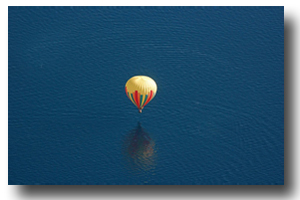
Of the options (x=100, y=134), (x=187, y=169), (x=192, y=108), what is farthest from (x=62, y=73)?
(x=187, y=169)

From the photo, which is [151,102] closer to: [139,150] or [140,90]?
[140,90]

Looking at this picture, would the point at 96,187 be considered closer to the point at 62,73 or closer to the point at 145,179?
the point at 145,179

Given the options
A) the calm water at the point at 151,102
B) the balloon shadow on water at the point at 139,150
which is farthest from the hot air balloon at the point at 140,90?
the balloon shadow on water at the point at 139,150

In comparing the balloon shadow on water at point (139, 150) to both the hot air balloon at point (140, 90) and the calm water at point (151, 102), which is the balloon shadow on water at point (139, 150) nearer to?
the calm water at point (151, 102)

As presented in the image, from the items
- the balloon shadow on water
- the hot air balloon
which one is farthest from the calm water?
the hot air balloon

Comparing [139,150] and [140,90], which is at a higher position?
[140,90]

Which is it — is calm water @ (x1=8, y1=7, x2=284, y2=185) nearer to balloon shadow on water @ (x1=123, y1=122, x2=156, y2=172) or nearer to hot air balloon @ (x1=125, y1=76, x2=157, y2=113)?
balloon shadow on water @ (x1=123, y1=122, x2=156, y2=172)

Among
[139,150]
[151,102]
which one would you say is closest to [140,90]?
[151,102]
